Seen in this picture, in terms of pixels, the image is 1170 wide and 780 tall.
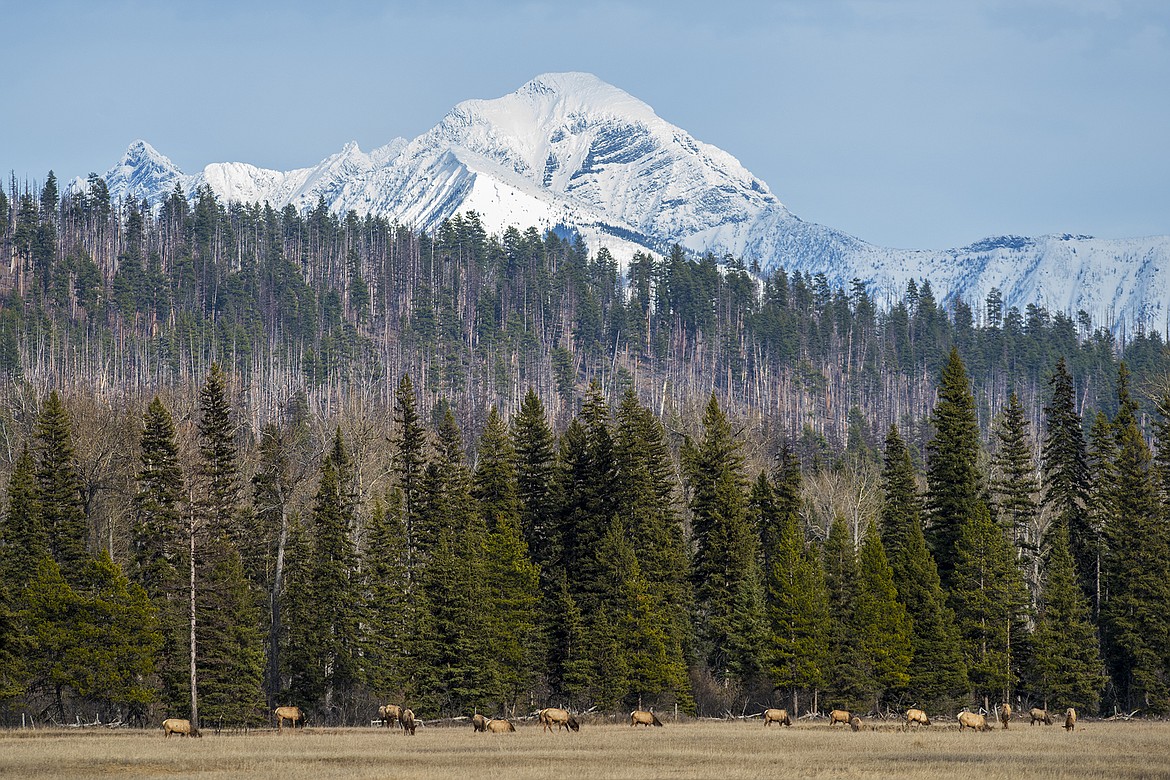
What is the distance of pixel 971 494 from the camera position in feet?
284

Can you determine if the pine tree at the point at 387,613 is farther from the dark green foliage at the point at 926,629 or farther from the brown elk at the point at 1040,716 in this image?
the brown elk at the point at 1040,716

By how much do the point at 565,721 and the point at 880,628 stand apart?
20.2m

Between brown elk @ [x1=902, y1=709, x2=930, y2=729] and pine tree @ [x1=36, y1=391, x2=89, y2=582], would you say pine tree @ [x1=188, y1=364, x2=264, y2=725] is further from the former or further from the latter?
brown elk @ [x1=902, y1=709, x2=930, y2=729]

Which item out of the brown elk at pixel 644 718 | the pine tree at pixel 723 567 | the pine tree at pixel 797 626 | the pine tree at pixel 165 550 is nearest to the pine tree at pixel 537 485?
the pine tree at pixel 723 567

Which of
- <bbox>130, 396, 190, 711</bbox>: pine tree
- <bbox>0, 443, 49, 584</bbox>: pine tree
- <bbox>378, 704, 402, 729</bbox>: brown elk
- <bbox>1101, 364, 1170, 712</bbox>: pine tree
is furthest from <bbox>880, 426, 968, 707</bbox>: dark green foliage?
<bbox>0, 443, 49, 584</bbox>: pine tree

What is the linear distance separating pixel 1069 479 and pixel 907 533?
36.8 feet

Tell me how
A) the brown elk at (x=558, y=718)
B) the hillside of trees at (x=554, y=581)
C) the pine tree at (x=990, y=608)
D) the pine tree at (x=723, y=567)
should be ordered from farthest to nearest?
the pine tree at (x=990, y=608)
the pine tree at (x=723, y=567)
the hillside of trees at (x=554, y=581)
the brown elk at (x=558, y=718)

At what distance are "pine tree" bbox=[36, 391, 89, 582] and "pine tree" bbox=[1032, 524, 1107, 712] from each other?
51.2 metres

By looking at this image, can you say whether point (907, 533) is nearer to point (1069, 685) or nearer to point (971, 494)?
point (971, 494)

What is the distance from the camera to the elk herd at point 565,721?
205 ft

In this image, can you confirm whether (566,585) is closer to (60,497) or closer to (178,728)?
(178,728)

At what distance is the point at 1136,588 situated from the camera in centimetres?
8162

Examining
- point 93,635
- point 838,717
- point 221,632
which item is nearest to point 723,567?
point 838,717

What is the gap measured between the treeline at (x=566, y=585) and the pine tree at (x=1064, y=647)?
0.14m
